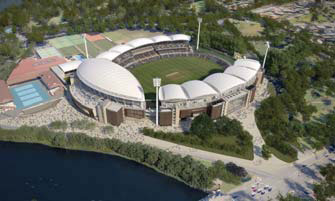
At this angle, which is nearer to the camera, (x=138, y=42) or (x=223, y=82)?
(x=223, y=82)

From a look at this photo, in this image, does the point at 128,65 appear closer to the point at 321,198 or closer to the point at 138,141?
the point at 138,141

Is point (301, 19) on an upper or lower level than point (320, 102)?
upper

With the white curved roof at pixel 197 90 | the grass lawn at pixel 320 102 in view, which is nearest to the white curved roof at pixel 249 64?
the grass lawn at pixel 320 102

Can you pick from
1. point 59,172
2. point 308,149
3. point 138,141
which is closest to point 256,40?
point 308,149

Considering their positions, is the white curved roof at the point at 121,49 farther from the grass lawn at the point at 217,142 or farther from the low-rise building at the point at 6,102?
the grass lawn at the point at 217,142

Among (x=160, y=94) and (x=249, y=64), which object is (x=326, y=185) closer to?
(x=249, y=64)

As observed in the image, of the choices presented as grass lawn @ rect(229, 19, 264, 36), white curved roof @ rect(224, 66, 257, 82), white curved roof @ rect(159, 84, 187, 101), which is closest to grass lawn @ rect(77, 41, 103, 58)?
white curved roof @ rect(159, 84, 187, 101)

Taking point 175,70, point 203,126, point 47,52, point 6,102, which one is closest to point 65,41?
point 47,52
